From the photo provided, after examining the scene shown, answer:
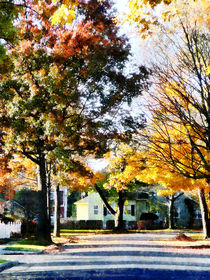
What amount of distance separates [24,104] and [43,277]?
11.7m

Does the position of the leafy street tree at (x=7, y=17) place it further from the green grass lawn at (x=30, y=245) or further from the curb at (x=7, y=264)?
the green grass lawn at (x=30, y=245)

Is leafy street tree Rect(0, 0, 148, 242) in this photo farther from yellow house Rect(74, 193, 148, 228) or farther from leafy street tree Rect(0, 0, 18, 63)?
yellow house Rect(74, 193, 148, 228)

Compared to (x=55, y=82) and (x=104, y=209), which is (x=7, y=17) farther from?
(x=104, y=209)

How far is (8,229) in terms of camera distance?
2458cm

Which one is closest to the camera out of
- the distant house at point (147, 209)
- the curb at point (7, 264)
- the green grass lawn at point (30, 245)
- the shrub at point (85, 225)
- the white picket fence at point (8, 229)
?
the curb at point (7, 264)

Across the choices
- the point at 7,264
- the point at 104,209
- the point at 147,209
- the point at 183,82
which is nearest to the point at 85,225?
the point at 104,209

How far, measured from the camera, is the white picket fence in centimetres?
2377

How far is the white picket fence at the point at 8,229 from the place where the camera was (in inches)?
936

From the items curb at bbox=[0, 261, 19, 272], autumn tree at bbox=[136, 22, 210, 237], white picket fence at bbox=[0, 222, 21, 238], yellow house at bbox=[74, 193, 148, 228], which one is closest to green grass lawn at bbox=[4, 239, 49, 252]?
white picket fence at bbox=[0, 222, 21, 238]

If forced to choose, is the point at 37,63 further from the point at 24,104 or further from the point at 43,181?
the point at 43,181

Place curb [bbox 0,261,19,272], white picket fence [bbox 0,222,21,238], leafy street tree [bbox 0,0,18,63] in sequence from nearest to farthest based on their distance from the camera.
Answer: leafy street tree [bbox 0,0,18,63] < curb [bbox 0,261,19,272] < white picket fence [bbox 0,222,21,238]

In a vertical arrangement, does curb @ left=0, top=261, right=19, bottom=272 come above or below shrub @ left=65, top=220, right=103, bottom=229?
above

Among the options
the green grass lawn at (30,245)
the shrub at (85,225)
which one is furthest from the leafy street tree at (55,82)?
the shrub at (85,225)

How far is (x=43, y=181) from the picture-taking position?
76.1 ft
